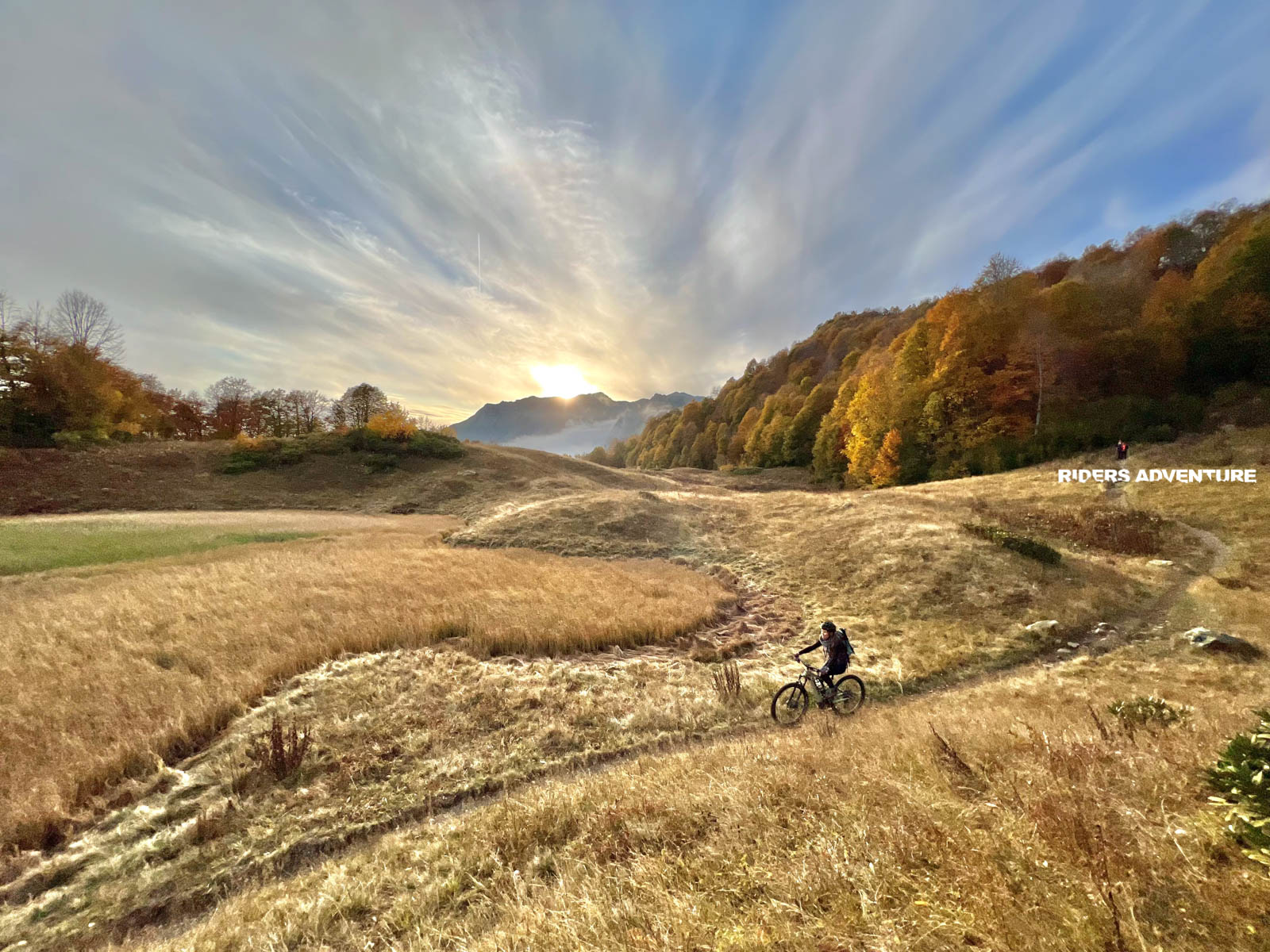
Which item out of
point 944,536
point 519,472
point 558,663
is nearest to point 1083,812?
point 558,663

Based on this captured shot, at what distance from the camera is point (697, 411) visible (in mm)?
142250

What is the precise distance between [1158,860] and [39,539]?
40947 millimetres

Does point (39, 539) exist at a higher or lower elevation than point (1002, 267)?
lower

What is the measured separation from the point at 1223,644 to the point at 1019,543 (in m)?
8.91

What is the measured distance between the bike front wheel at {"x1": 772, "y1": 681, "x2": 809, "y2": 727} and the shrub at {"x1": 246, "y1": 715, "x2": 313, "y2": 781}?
33.7 ft

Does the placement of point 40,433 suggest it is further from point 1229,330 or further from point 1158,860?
point 1229,330

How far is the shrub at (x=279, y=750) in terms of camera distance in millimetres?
8656

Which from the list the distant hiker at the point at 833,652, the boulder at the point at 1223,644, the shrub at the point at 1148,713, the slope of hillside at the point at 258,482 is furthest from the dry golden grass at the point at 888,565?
the slope of hillside at the point at 258,482

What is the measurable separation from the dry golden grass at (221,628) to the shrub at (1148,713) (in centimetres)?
1138

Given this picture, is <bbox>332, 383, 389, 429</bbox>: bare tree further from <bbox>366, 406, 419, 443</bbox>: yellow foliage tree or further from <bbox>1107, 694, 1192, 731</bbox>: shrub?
<bbox>1107, 694, 1192, 731</bbox>: shrub

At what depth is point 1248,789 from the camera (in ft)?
13.6

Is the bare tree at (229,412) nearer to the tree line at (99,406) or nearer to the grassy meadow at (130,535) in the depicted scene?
the tree line at (99,406)

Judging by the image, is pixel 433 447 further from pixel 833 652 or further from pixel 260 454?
pixel 833 652

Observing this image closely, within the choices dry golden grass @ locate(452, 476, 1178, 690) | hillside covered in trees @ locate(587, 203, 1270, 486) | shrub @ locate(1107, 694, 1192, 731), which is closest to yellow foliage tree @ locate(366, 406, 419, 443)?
dry golden grass @ locate(452, 476, 1178, 690)
